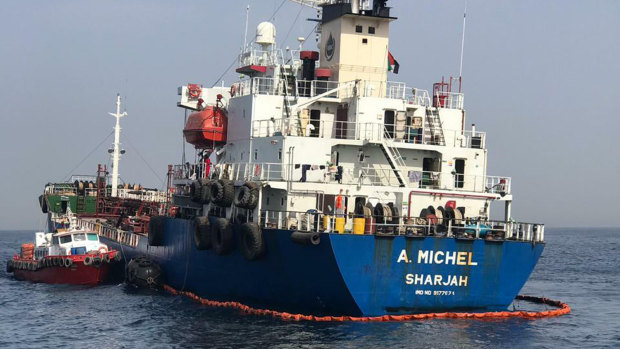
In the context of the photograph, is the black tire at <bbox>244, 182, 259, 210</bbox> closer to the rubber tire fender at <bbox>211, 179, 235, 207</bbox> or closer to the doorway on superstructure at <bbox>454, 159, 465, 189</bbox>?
the rubber tire fender at <bbox>211, 179, 235, 207</bbox>

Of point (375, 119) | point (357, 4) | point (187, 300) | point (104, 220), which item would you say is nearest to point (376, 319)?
point (375, 119)

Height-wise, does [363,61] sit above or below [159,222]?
above

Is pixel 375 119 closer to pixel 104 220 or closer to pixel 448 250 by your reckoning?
pixel 448 250

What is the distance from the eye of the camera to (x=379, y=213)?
31172 mm

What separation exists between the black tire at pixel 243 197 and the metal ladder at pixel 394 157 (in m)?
5.44

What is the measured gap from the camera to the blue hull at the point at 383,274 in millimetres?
29312

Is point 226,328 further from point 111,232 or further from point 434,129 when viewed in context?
point 111,232

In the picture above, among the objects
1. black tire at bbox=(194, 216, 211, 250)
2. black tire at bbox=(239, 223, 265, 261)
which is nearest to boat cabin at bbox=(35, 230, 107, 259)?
black tire at bbox=(194, 216, 211, 250)

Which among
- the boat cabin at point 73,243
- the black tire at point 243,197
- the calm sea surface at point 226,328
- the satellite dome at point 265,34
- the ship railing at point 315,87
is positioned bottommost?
the calm sea surface at point 226,328

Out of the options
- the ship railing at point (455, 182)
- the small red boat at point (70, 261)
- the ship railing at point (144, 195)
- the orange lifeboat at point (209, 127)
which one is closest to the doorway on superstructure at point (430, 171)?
the ship railing at point (455, 182)

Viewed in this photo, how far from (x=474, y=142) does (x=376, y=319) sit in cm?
974

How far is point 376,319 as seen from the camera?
29984 millimetres

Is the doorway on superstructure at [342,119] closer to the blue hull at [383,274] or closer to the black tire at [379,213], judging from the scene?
the black tire at [379,213]

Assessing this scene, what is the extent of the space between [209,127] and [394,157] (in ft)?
32.8
